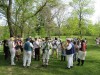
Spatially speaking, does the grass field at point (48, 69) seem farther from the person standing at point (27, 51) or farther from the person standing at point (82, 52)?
the person standing at point (82, 52)

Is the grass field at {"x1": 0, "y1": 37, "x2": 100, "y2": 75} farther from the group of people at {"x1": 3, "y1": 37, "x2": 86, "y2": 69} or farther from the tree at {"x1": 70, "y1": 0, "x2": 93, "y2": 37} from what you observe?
the tree at {"x1": 70, "y1": 0, "x2": 93, "y2": 37}

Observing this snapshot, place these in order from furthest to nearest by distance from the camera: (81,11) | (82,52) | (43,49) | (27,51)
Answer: (81,11), (82,52), (43,49), (27,51)

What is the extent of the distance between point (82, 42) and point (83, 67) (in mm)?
2112

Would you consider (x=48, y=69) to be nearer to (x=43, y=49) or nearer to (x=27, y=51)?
(x=43, y=49)

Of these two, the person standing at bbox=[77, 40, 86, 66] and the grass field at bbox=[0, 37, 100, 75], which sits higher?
the person standing at bbox=[77, 40, 86, 66]

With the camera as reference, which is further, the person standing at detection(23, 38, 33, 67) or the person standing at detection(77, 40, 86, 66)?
the person standing at detection(77, 40, 86, 66)

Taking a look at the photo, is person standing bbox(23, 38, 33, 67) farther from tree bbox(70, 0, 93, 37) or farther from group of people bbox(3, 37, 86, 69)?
tree bbox(70, 0, 93, 37)

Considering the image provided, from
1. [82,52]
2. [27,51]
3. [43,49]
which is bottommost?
[82,52]

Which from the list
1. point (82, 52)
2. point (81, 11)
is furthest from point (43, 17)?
point (82, 52)

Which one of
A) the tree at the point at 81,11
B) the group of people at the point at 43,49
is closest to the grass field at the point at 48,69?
the group of people at the point at 43,49

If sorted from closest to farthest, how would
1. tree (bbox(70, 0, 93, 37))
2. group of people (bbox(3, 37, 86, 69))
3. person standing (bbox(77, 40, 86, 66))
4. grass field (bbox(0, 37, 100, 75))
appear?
grass field (bbox(0, 37, 100, 75)) → group of people (bbox(3, 37, 86, 69)) → person standing (bbox(77, 40, 86, 66)) → tree (bbox(70, 0, 93, 37))

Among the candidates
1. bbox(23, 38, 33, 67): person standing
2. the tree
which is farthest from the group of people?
the tree

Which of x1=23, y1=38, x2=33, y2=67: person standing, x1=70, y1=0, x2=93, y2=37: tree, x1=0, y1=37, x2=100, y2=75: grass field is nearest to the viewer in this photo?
x1=0, y1=37, x2=100, y2=75: grass field

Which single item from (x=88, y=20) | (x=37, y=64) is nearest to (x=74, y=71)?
(x=37, y=64)
